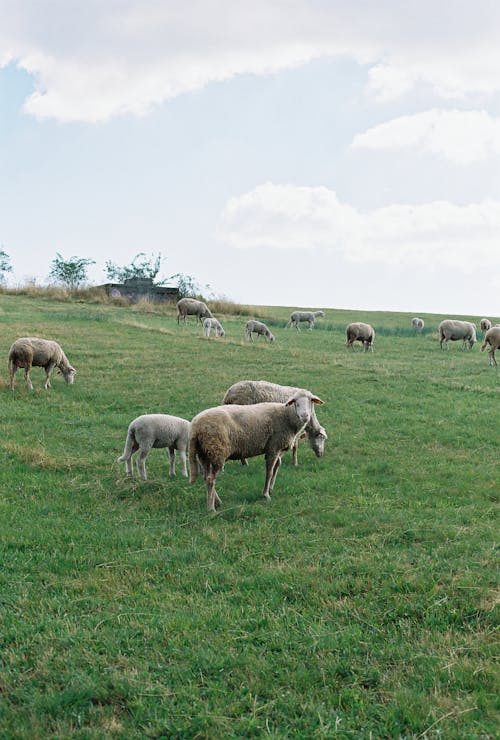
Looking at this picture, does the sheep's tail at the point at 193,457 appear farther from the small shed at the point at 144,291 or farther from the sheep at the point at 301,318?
the small shed at the point at 144,291

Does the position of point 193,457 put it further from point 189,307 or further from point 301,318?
point 301,318

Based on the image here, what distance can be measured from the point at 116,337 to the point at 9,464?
17.6m

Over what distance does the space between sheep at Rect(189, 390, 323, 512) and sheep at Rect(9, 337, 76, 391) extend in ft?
31.1

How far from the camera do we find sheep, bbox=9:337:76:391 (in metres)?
16.8

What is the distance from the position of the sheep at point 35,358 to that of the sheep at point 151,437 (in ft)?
25.9

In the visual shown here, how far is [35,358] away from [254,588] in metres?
12.9

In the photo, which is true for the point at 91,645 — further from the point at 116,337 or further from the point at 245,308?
the point at 245,308

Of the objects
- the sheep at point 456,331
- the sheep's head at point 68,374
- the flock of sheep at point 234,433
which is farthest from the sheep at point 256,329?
the flock of sheep at point 234,433

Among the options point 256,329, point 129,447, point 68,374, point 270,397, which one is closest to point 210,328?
point 256,329

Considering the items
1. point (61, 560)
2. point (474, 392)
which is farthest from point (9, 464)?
point (474, 392)

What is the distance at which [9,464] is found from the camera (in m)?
10.6

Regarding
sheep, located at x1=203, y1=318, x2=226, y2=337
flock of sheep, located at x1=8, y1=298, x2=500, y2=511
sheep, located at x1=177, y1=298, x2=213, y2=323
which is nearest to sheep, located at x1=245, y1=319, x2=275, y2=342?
sheep, located at x1=203, y1=318, x2=226, y2=337

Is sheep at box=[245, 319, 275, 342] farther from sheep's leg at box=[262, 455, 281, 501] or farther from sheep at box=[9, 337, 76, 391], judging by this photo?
sheep's leg at box=[262, 455, 281, 501]

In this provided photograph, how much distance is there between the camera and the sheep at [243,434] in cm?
853
